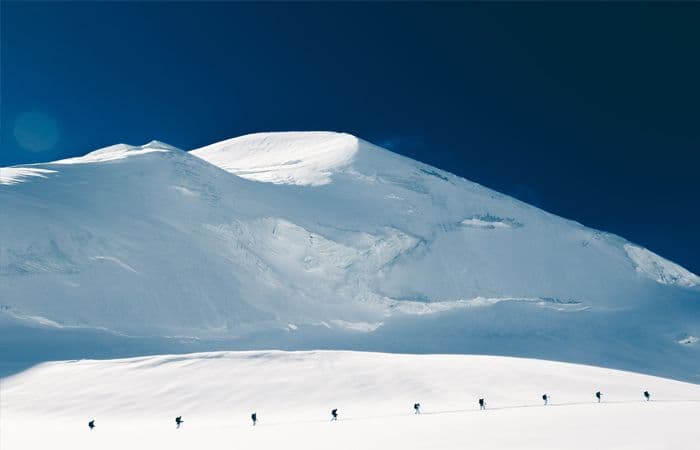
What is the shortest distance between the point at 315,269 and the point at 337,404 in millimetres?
38139

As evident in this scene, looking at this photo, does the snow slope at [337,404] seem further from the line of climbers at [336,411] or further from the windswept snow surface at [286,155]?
the windswept snow surface at [286,155]

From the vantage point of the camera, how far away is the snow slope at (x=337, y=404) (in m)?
20.2

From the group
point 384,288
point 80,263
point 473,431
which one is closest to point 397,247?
point 384,288

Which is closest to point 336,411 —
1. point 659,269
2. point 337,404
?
point 337,404

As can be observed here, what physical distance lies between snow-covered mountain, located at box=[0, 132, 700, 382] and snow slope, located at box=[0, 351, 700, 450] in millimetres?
12861

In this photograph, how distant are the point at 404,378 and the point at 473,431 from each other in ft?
49.5

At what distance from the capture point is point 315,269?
70.2 m

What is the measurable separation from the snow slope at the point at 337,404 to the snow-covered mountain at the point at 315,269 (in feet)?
42.2

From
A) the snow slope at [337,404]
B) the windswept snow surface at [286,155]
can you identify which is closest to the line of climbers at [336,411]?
the snow slope at [337,404]

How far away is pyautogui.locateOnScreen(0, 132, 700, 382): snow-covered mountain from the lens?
56375mm

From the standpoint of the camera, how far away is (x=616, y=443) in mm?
17469

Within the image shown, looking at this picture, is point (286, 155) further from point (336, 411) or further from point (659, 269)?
point (336, 411)

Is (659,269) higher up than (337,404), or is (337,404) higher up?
(659,269)

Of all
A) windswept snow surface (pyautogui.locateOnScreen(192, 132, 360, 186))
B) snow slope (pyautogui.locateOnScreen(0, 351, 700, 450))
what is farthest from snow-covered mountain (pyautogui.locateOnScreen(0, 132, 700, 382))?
snow slope (pyautogui.locateOnScreen(0, 351, 700, 450))
